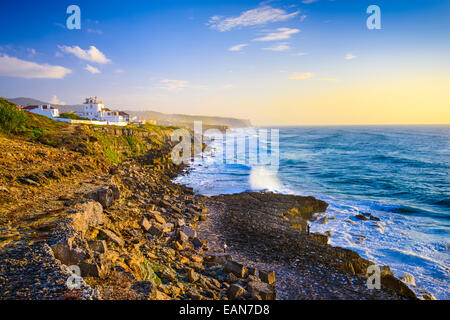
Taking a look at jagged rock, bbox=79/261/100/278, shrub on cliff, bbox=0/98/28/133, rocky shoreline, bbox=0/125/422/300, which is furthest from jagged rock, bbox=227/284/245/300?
shrub on cliff, bbox=0/98/28/133

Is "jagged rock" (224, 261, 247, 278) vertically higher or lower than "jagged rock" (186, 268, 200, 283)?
lower

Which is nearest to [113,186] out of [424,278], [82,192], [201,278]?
[82,192]

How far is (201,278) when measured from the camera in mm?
10188

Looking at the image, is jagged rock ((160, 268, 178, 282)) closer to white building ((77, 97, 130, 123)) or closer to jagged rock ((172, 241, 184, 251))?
jagged rock ((172, 241, 184, 251))

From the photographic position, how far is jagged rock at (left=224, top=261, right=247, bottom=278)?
11073mm

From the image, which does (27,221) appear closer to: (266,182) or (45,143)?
(45,143)

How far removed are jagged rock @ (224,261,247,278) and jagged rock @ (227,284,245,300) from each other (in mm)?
1509

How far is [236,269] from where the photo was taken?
11234 millimetres

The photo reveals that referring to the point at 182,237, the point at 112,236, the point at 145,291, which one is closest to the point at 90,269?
the point at 145,291

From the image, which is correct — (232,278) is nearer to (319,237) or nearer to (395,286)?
(395,286)

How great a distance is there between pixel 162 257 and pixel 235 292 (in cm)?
385
